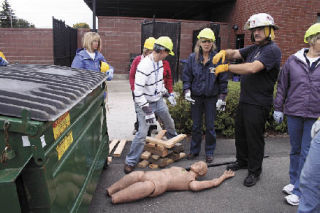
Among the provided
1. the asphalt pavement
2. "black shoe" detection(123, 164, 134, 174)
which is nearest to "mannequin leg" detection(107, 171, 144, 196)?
the asphalt pavement

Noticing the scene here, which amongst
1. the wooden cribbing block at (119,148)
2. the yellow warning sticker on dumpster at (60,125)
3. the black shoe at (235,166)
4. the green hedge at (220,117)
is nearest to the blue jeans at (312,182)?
the black shoe at (235,166)

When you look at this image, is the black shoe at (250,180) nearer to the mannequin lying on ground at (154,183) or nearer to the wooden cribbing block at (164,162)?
the mannequin lying on ground at (154,183)

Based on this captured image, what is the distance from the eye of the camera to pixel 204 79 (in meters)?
4.05

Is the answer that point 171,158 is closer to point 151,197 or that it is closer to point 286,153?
point 151,197

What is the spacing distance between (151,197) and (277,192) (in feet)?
5.44

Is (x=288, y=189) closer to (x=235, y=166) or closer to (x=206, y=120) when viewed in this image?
(x=235, y=166)

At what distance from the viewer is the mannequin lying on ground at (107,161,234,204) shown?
3.10 meters

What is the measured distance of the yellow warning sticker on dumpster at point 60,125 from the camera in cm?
191

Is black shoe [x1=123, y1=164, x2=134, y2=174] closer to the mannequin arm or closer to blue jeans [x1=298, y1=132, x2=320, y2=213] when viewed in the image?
the mannequin arm

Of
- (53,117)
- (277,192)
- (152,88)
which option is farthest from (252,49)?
(53,117)

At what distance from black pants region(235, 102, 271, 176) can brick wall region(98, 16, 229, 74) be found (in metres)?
8.51

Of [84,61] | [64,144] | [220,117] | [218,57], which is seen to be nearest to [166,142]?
[218,57]

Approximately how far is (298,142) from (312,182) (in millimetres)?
1060

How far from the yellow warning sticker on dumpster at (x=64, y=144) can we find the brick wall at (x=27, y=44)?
35.5 feet
